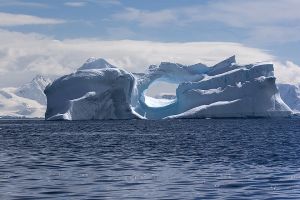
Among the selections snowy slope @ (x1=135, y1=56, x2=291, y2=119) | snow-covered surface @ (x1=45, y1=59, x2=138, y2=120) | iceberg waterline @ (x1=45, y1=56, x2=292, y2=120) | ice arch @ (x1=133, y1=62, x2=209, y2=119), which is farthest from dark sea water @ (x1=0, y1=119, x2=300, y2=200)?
ice arch @ (x1=133, y1=62, x2=209, y2=119)

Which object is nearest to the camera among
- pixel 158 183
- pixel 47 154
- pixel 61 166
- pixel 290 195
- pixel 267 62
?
pixel 290 195

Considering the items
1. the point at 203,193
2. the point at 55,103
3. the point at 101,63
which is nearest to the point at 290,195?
the point at 203,193

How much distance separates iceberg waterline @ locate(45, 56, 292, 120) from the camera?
113 m

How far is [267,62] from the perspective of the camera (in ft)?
413

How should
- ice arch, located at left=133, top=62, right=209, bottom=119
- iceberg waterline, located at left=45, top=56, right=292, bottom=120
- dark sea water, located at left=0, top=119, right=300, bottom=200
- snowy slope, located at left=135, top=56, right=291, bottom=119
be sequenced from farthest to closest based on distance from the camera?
ice arch, located at left=133, top=62, right=209, bottom=119 → snowy slope, located at left=135, top=56, right=291, bottom=119 → iceberg waterline, located at left=45, top=56, right=292, bottom=120 → dark sea water, located at left=0, top=119, right=300, bottom=200

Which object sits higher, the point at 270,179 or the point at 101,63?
the point at 101,63

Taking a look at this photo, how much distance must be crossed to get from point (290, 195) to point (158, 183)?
528 centimetres

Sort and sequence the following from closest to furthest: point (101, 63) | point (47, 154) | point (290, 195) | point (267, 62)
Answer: point (290, 195) → point (47, 154) → point (267, 62) → point (101, 63)

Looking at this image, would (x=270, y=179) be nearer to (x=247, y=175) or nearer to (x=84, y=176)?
(x=247, y=175)

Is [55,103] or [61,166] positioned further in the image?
[55,103]

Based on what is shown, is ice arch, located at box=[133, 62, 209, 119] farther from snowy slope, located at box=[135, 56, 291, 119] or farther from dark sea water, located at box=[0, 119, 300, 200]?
dark sea water, located at box=[0, 119, 300, 200]

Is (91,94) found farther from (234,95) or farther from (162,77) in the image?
(234,95)

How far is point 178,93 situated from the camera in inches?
4943

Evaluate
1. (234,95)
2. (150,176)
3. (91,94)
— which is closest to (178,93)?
(234,95)
